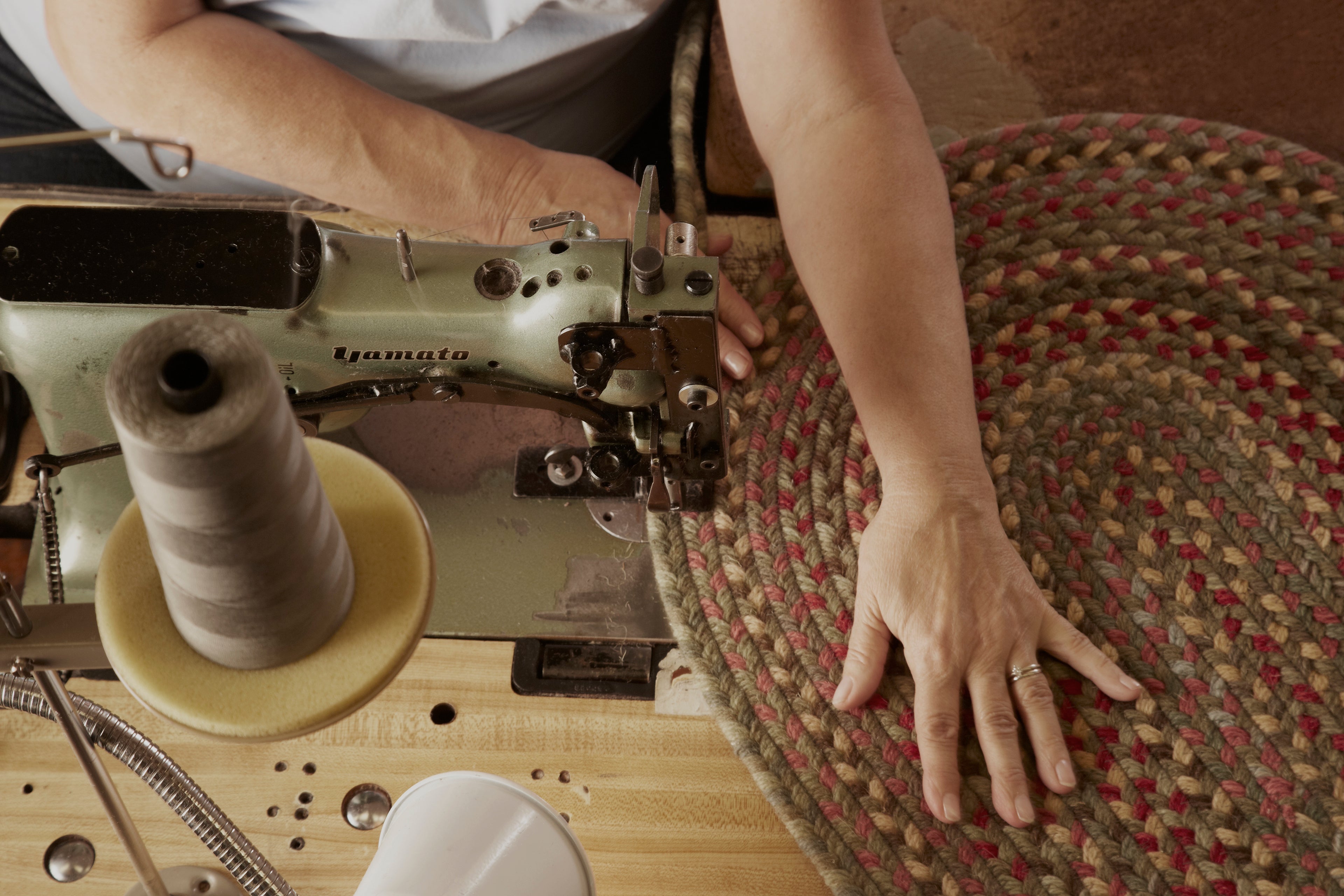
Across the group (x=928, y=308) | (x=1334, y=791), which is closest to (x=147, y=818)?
(x=928, y=308)

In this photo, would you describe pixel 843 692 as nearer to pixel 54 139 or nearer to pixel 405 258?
pixel 405 258

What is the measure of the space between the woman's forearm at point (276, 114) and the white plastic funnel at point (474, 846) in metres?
0.53

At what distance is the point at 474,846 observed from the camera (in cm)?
44

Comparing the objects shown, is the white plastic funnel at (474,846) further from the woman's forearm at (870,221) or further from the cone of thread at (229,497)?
the woman's forearm at (870,221)

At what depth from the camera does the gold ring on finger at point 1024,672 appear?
69 centimetres

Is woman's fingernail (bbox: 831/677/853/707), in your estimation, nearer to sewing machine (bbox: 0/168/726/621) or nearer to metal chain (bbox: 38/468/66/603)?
sewing machine (bbox: 0/168/726/621)

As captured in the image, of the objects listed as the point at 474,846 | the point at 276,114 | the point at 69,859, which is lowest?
the point at 69,859

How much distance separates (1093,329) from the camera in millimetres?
847

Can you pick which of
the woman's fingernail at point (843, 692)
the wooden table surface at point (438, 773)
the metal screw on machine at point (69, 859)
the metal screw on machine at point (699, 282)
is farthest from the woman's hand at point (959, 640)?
the metal screw on machine at point (69, 859)

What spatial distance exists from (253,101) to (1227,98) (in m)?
0.96

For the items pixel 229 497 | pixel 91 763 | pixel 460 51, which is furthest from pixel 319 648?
pixel 460 51

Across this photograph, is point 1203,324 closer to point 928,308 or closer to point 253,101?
point 928,308

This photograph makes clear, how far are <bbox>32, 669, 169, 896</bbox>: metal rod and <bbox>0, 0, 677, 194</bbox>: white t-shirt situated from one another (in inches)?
19.7

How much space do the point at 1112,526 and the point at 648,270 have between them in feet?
1.46
